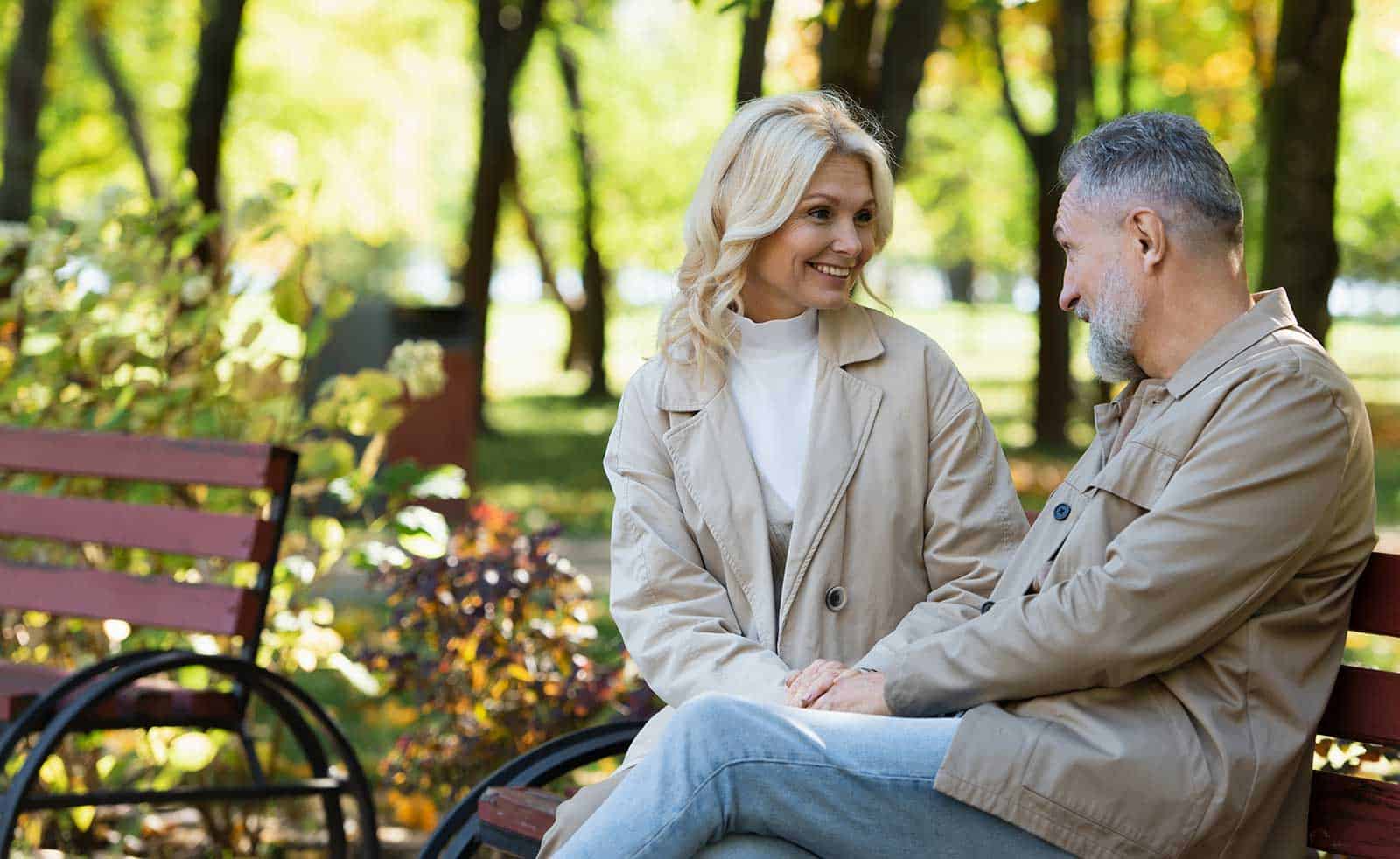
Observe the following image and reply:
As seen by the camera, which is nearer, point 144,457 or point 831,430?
point 831,430

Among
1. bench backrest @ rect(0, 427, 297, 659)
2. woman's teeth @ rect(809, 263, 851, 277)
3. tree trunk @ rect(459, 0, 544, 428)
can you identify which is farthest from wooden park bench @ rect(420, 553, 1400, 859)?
tree trunk @ rect(459, 0, 544, 428)

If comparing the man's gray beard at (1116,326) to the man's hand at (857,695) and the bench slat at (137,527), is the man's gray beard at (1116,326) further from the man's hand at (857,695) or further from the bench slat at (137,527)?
the bench slat at (137,527)

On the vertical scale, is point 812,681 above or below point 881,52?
below

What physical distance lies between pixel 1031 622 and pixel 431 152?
97.7ft

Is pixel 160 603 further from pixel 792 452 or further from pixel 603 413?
pixel 603 413

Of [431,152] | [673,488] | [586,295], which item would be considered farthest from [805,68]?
[431,152]

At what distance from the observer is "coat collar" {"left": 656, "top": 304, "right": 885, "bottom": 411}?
11.7 ft

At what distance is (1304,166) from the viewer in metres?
5.39

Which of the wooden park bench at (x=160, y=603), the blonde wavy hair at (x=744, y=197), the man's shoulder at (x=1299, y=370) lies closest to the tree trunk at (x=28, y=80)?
the wooden park bench at (x=160, y=603)

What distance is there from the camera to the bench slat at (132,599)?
447 cm

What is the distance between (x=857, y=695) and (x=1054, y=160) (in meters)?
14.0

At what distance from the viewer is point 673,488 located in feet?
11.7

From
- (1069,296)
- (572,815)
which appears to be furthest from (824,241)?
(572,815)

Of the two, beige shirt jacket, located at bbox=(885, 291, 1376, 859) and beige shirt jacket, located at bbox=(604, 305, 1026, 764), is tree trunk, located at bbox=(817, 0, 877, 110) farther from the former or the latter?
beige shirt jacket, located at bbox=(885, 291, 1376, 859)
